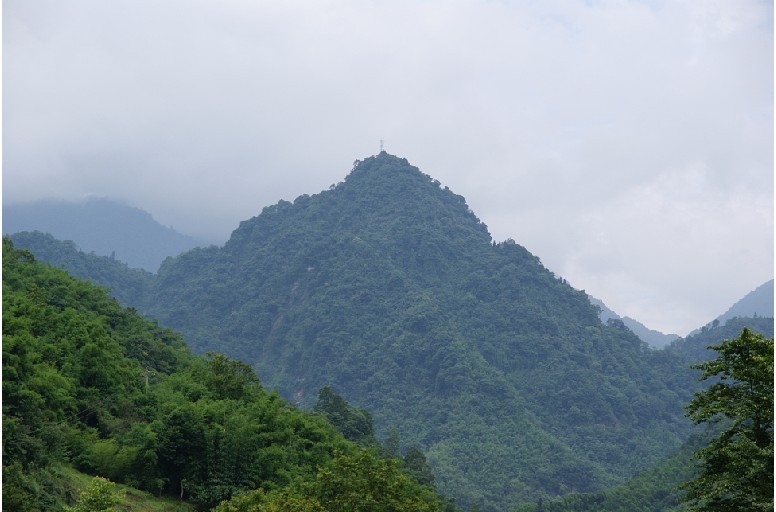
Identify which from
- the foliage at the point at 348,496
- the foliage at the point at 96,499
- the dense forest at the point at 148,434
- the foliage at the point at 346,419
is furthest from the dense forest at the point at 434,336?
the foliage at the point at 96,499

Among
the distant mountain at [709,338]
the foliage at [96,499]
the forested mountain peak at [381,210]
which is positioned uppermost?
the forested mountain peak at [381,210]

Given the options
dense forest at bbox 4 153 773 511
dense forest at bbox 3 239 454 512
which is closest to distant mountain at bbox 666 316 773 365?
dense forest at bbox 4 153 773 511

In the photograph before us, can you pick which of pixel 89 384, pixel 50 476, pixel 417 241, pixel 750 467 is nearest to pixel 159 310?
pixel 417 241

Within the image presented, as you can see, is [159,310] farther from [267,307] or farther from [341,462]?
[341,462]

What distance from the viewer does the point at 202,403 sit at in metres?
34.0

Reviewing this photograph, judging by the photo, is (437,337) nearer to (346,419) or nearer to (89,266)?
(346,419)

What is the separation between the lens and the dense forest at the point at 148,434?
23156 mm

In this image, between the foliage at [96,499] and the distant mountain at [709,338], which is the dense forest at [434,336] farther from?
the foliage at [96,499]

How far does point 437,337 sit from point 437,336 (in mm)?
238

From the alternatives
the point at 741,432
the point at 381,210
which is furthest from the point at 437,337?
the point at 741,432

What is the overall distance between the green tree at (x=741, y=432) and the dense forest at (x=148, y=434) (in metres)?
9.66

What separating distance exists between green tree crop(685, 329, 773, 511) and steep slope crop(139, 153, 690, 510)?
223ft

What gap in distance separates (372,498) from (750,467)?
10921 millimetres

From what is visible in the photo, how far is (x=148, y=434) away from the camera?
97.3 feet
